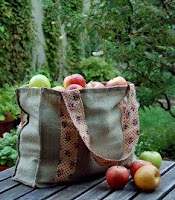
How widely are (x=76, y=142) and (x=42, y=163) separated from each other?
0.15 meters

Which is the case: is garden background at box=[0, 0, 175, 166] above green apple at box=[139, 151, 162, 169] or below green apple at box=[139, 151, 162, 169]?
above

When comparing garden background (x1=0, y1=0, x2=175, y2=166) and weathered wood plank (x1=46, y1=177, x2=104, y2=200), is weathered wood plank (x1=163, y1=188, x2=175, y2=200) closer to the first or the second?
weathered wood plank (x1=46, y1=177, x2=104, y2=200)

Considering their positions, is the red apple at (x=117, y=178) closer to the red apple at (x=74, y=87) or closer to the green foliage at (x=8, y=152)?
the red apple at (x=74, y=87)

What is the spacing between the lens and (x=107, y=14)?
3.78 m

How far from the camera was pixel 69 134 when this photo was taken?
1830mm

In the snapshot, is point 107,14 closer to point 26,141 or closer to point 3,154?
point 3,154

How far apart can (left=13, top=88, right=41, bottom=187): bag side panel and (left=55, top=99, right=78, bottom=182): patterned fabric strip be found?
0.30 ft

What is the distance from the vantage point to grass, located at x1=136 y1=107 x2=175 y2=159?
15.2 ft

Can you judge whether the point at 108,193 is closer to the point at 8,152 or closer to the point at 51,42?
the point at 8,152

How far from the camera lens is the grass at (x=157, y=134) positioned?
4629 mm

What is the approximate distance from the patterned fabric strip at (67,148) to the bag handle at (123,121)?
0.09 ft

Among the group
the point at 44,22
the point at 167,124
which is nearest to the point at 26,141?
the point at 167,124

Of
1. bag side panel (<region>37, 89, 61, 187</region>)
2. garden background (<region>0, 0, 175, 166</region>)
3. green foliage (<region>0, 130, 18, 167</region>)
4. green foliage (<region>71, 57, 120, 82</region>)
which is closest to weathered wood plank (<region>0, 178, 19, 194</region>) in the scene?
bag side panel (<region>37, 89, 61, 187</region>)

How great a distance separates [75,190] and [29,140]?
0.26 metres
